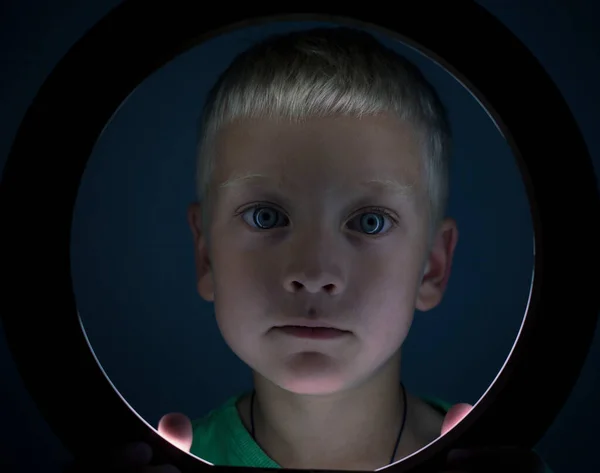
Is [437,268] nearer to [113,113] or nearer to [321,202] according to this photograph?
[321,202]

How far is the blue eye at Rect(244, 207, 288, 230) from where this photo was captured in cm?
82

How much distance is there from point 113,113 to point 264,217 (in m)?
0.23

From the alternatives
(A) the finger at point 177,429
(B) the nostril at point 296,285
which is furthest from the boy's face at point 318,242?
(A) the finger at point 177,429

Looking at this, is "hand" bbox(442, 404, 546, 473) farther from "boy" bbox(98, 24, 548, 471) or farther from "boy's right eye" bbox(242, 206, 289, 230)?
"boy's right eye" bbox(242, 206, 289, 230)

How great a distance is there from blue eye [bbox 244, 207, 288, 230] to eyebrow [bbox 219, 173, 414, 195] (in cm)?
4

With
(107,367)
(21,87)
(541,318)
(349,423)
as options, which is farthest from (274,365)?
(21,87)

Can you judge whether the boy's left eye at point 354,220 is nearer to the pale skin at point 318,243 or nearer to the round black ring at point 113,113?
the pale skin at point 318,243

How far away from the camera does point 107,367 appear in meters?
1.22

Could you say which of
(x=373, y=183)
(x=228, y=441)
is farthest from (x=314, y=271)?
(x=228, y=441)

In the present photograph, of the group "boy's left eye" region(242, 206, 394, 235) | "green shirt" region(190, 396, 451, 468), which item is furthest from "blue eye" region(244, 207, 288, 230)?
"green shirt" region(190, 396, 451, 468)

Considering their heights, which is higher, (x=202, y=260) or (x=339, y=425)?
(x=202, y=260)

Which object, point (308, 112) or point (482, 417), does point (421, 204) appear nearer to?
point (308, 112)

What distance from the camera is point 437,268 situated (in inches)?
36.9

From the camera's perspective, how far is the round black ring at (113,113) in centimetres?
62
